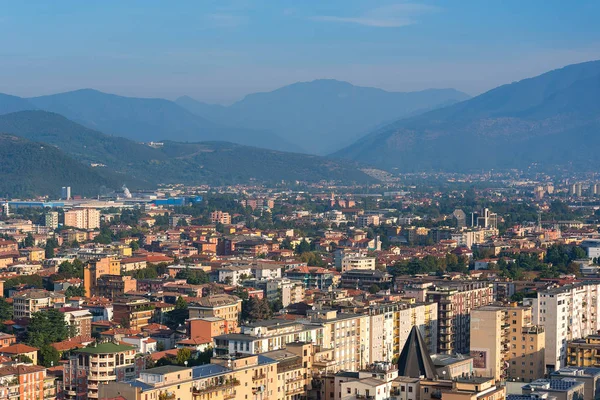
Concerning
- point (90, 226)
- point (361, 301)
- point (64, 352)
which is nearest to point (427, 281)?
point (361, 301)

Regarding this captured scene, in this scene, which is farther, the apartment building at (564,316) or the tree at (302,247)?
the tree at (302,247)

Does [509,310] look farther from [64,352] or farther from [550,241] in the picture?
[550,241]

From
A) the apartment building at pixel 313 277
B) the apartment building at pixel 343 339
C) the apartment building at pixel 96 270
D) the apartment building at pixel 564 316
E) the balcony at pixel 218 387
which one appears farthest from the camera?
the apartment building at pixel 313 277

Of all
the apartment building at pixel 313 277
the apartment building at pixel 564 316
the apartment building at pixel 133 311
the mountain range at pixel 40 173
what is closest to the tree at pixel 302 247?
the apartment building at pixel 313 277

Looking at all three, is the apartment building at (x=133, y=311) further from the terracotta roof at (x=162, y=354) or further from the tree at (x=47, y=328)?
the terracotta roof at (x=162, y=354)

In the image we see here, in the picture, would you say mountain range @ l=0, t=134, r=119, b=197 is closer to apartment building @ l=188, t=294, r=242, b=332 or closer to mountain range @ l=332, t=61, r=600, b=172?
mountain range @ l=332, t=61, r=600, b=172

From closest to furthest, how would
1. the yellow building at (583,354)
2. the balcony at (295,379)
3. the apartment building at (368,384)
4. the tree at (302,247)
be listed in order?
the apartment building at (368,384), the balcony at (295,379), the yellow building at (583,354), the tree at (302,247)
